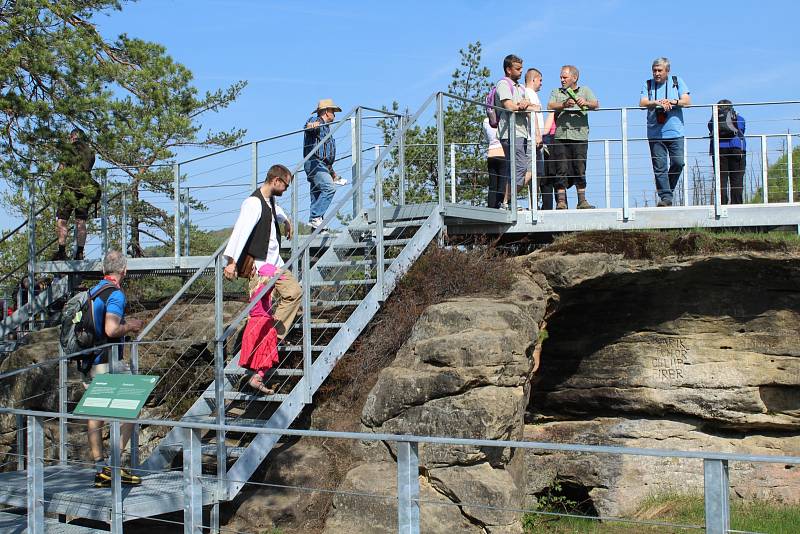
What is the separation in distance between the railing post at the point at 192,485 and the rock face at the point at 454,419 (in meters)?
2.03

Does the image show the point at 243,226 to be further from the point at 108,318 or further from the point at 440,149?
the point at 440,149

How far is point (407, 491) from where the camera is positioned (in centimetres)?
586

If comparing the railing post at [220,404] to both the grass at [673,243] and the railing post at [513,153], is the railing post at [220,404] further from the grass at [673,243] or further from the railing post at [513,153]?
the grass at [673,243]

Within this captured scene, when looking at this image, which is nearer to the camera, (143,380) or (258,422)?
(143,380)

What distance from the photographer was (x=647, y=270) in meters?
12.1

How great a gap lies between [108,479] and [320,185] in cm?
559

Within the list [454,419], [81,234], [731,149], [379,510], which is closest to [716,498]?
[454,419]

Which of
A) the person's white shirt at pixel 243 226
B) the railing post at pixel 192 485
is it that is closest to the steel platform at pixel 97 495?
the railing post at pixel 192 485

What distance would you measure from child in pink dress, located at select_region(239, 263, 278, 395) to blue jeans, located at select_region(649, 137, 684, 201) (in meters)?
5.76

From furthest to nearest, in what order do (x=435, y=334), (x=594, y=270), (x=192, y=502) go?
(x=594, y=270) < (x=435, y=334) < (x=192, y=502)

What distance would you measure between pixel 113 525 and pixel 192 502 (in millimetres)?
739

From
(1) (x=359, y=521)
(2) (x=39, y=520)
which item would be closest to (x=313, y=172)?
(1) (x=359, y=521)

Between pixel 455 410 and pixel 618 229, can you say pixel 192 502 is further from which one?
pixel 618 229

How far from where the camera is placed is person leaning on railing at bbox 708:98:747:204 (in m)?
13.0
